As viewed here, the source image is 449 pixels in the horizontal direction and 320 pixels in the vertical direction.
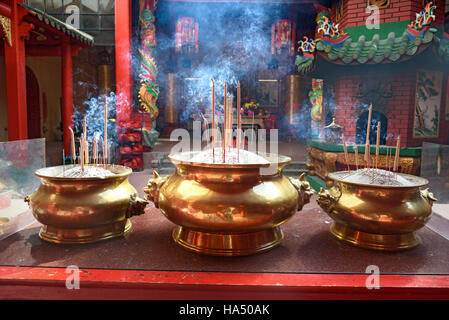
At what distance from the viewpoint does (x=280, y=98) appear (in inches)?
383

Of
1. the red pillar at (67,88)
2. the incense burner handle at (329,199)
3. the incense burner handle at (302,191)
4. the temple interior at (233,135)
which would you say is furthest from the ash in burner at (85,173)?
the red pillar at (67,88)

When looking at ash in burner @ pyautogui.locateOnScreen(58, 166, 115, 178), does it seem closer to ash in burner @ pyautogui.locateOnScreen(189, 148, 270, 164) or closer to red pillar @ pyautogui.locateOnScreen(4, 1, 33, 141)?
ash in burner @ pyautogui.locateOnScreen(189, 148, 270, 164)

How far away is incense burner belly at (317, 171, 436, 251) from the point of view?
3.62ft

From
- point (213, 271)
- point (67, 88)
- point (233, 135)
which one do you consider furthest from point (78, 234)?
point (67, 88)

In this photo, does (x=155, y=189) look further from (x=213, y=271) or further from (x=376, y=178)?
(x=376, y=178)

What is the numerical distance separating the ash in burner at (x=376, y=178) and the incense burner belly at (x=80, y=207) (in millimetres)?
824

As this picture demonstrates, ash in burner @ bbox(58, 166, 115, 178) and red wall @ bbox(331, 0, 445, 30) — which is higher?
red wall @ bbox(331, 0, 445, 30)

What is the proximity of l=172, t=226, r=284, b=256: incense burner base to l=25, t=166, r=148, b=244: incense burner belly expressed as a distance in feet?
0.90

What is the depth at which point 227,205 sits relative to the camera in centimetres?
102

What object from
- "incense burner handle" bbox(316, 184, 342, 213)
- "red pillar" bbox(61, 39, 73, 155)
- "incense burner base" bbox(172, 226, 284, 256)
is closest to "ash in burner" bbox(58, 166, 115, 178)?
"incense burner base" bbox(172, 226, 284, 256)

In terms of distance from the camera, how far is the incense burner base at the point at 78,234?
3.85 ft
